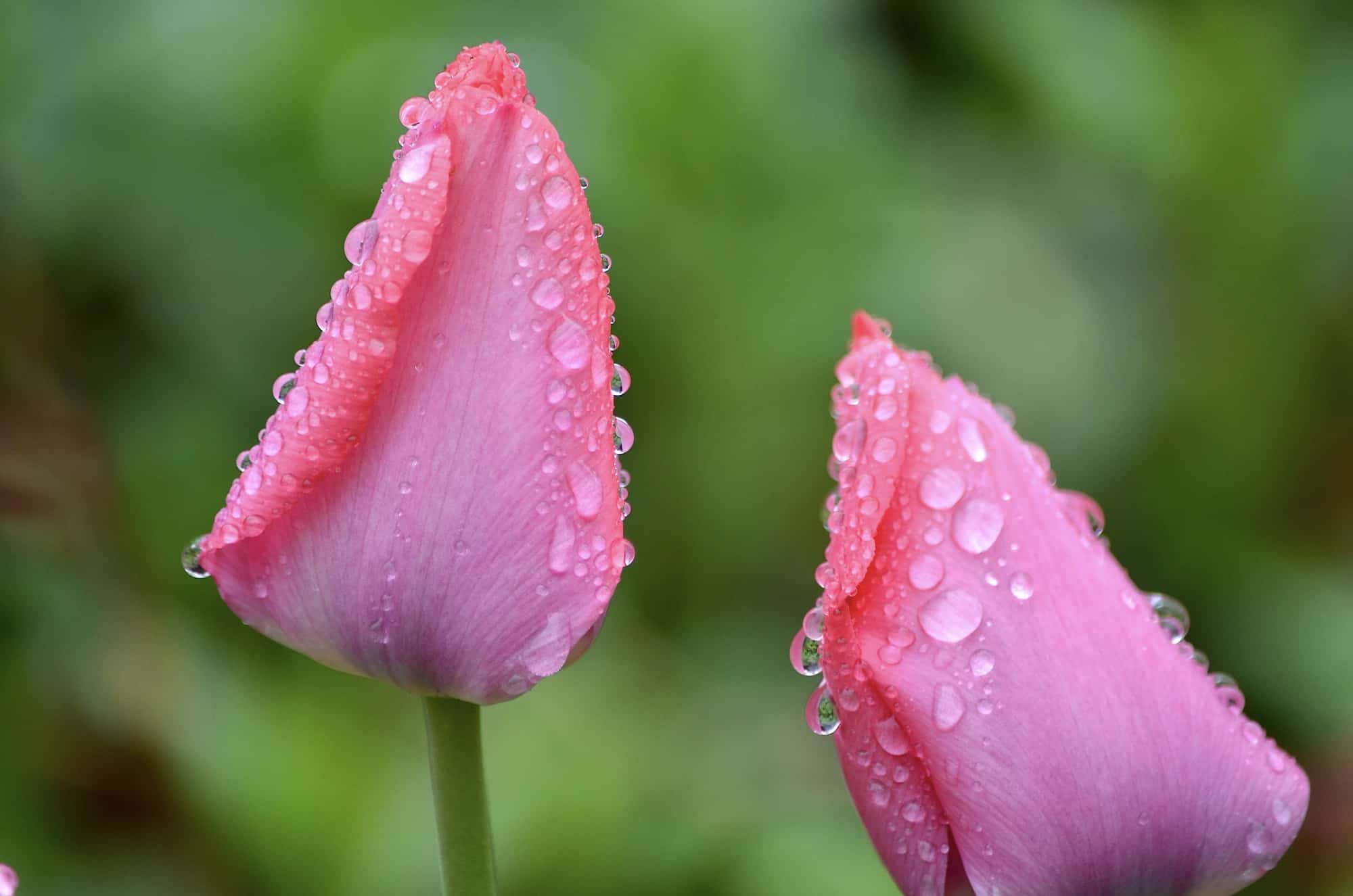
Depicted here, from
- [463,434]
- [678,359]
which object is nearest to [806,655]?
[463,434]

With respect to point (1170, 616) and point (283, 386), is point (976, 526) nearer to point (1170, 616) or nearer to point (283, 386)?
point (1170, 616)

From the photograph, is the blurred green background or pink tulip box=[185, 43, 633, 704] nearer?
pink tulip box=[185, 43, 633, 704]

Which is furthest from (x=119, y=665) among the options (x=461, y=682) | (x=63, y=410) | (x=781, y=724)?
(x=461, y=682)

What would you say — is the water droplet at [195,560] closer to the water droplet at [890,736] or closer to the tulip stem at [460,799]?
the tulip stem at [460,799]

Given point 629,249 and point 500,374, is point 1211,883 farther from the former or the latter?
point 629,249

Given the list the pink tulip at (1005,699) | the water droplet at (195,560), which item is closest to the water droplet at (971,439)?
the pink tulip at (1005,699)

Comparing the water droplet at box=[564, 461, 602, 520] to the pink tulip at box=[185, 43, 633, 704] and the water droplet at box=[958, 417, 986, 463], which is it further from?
the water droplet at box=[958, 417, 986, 463]

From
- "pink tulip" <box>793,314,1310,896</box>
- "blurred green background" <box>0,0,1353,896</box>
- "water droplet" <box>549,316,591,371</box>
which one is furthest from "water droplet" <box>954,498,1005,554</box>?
"blurred green background" <box>0,0,1353,896</box>
